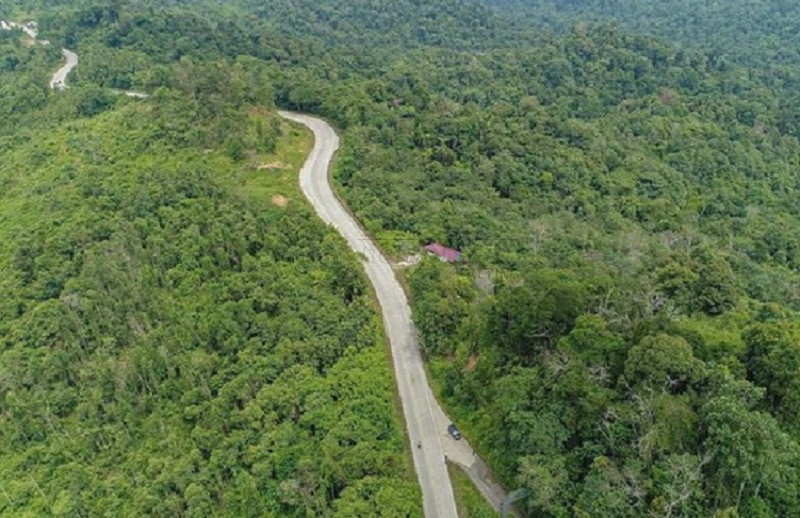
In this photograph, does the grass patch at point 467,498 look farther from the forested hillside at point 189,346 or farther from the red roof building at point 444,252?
the red roof building at point 444,252

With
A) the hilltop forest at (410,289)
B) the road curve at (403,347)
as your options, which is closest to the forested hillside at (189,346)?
the hilltop forest at (410,289)

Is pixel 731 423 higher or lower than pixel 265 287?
higher

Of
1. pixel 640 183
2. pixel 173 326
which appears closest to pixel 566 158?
pixel 640 183

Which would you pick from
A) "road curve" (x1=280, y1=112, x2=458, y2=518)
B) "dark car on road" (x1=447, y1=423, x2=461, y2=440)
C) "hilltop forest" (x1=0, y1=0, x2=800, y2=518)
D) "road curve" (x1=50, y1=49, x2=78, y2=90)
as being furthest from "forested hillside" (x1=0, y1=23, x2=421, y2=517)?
"road curve" (x1=50, y1=49, x2=78, y2=90)

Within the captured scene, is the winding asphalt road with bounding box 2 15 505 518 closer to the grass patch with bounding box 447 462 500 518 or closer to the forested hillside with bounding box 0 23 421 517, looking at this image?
the grass patch with bounding box 447 462 500 518

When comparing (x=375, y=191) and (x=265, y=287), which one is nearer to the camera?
(x=265, y=287)

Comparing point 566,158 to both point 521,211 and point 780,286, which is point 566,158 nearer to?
point 521,211

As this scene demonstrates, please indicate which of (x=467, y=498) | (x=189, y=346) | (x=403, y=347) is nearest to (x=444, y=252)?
(x=403, y=347)
